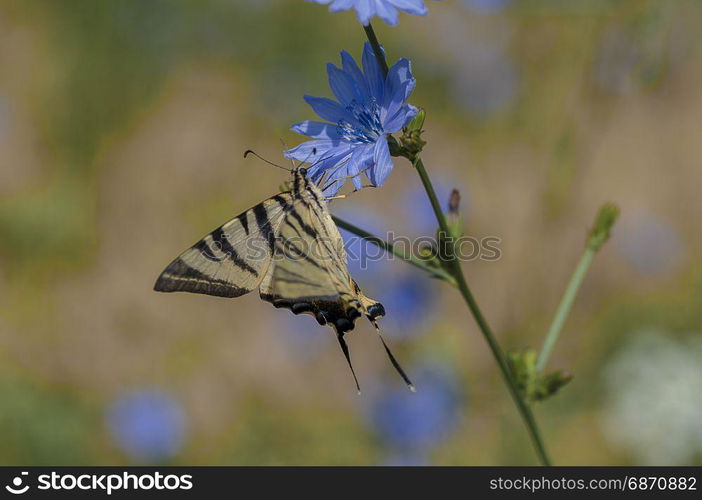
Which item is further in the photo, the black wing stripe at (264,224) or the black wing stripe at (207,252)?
the black wing stripe at (264,224)

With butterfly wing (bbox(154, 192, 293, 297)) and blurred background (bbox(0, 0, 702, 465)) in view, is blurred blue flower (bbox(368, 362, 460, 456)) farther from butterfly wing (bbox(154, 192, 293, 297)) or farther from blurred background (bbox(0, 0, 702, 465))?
butterfly wing (bbox(154, 192, 293, 297))

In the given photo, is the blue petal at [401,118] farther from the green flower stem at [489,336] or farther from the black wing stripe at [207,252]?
the black wing stripe at [207,252]

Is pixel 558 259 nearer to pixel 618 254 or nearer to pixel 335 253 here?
pixel 618 254

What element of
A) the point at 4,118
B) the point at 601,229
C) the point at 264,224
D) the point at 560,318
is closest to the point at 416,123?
the point at 264,224

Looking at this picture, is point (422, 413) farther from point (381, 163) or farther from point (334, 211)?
point (381, 163)

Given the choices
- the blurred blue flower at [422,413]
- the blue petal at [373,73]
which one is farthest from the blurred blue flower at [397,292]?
the blue petal at [373,73]

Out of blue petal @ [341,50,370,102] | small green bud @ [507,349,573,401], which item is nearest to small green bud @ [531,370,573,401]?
small green bud @ [507,349,573,401]
